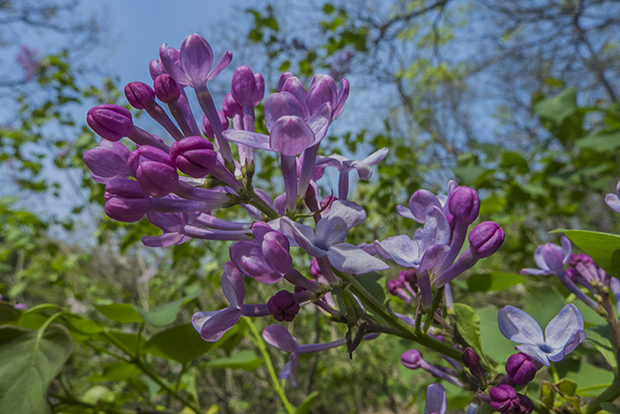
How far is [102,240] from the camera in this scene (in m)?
2.96

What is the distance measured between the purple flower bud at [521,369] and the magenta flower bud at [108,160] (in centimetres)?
52

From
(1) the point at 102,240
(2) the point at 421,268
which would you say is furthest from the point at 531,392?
(1) the point at 102,240

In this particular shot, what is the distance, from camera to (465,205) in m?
0.48

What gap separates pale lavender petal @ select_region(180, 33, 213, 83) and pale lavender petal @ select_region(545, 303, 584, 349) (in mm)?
528

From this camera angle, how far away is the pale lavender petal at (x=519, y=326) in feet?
1.55

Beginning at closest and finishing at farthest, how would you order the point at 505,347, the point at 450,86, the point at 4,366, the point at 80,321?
the point at 4,366 < the point at 505,347 < the point at 80,321 < the point at 450,86

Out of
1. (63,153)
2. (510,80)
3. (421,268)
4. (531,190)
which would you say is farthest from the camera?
(510,80)

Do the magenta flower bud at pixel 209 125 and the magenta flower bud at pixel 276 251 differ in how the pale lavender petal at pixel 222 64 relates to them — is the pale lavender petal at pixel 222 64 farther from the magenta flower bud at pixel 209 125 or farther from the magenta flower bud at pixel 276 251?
the magenta flower bud at pixel 276 251

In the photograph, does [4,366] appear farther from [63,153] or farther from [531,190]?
[63,153]

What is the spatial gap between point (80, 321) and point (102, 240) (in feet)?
7.56

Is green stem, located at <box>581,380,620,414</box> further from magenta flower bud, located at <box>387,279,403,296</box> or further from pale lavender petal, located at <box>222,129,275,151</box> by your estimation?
pale lavender petal, located at <box>222,129,275,151</box>

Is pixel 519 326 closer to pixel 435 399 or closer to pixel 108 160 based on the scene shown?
pixel 435 399

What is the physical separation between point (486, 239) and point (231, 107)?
39cm

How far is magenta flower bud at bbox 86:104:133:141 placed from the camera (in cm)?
48
